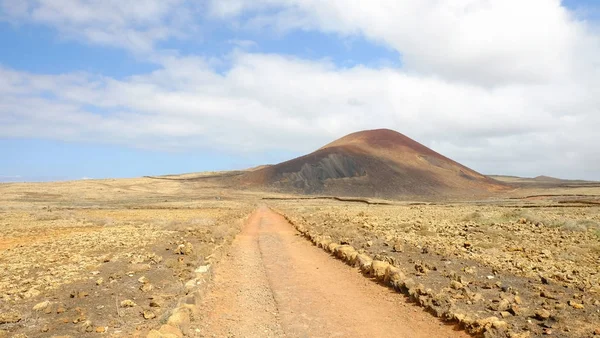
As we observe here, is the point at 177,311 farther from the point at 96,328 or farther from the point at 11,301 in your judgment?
the point at 11,301

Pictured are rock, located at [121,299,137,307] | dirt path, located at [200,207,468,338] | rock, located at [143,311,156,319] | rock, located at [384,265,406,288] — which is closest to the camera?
dirt path, located at [200,207,468,338]

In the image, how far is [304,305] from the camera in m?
10.6

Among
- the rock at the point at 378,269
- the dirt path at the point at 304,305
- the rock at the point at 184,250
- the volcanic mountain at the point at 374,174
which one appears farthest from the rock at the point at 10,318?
the volcanic mountain at the point at 374,174

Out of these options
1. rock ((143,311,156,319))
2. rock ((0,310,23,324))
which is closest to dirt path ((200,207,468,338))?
rock ((143,311,156,319))

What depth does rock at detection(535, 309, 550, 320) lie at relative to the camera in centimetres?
860

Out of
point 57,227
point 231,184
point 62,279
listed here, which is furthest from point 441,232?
point 231,184

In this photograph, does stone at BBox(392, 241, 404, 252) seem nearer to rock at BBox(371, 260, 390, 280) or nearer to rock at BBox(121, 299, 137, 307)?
rock at BBox(371, 260, 390, 280)

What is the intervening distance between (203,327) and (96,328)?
213cm

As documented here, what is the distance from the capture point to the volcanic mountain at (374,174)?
4284 inches

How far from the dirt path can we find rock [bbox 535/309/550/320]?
176 cm

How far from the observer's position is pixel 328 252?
18438 mm

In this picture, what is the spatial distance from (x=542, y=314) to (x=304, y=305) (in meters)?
5.34

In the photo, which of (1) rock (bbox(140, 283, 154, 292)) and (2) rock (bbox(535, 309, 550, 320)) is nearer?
(2) rock (bbox(535, 309, 550, 320))

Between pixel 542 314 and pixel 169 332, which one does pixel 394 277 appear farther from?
pixel 169 332
